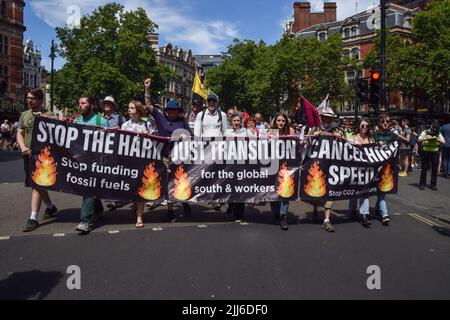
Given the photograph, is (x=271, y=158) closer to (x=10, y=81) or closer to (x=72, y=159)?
(x=72, y=159)

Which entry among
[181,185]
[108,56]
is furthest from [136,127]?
[108,56]

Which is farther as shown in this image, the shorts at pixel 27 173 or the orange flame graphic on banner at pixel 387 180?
the orange flame graphic on banner at pixel 387 180

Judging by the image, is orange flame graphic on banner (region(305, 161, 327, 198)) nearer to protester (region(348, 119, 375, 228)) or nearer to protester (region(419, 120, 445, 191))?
protester (region(348, 119, 375, 228))

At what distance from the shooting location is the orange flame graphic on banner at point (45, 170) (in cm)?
594

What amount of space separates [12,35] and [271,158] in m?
55.1

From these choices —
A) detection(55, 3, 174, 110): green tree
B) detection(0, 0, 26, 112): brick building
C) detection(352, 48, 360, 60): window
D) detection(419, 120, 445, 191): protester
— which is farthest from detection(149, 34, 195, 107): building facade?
detection(419, 120, 445, 191): protester

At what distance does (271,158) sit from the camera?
6.42 meters

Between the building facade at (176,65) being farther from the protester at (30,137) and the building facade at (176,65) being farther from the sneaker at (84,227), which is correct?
the sneaker at (84,227)

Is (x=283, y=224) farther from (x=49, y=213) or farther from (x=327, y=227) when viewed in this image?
(x=49, y=213)

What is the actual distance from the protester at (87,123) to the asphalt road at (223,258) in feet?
0.59

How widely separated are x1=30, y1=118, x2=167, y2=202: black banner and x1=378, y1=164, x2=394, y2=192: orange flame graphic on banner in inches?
146

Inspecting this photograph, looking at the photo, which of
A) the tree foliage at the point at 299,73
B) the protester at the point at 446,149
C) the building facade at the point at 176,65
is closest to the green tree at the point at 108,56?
the tree foliage at the point at 299,73

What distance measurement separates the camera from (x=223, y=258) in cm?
469
